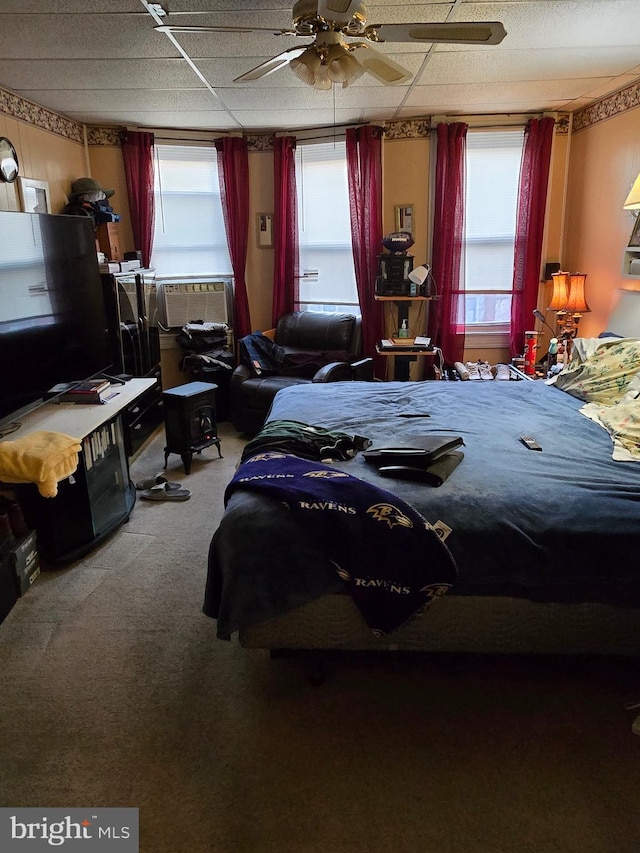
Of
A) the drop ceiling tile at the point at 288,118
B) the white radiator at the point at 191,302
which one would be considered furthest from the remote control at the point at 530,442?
the white radiator at the point at 191,302

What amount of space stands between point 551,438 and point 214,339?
3.40 metres

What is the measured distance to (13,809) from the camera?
1.58 meters

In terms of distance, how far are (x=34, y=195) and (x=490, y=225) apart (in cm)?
351

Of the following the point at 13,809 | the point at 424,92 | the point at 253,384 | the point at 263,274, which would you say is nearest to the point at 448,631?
the point at 13,809

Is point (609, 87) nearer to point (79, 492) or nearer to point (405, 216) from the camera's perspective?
point (405, 216)

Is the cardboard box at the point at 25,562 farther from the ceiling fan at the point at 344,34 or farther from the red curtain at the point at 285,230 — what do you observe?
the red curtain at the point at 285,230

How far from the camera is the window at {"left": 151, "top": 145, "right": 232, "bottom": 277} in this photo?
16.9ft

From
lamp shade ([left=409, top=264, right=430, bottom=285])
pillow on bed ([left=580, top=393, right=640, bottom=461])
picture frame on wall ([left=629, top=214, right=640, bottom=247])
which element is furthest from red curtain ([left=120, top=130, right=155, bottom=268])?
pillow on bed ([left=580, top=393, right=640, bottom=461])

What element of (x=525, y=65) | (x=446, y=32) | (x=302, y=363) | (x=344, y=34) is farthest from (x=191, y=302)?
(x=446, y=32)

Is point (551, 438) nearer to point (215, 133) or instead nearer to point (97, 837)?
point (97, 837)

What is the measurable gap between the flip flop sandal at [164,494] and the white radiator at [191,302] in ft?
7.04

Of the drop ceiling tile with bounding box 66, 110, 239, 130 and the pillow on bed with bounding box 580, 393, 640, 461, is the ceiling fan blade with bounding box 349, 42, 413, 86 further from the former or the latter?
the drop ceiling tile with bounding box 66, 110, 239, 130

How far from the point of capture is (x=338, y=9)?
6.11 feet

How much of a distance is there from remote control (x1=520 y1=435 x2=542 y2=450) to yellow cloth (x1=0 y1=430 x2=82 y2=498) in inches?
78.2
